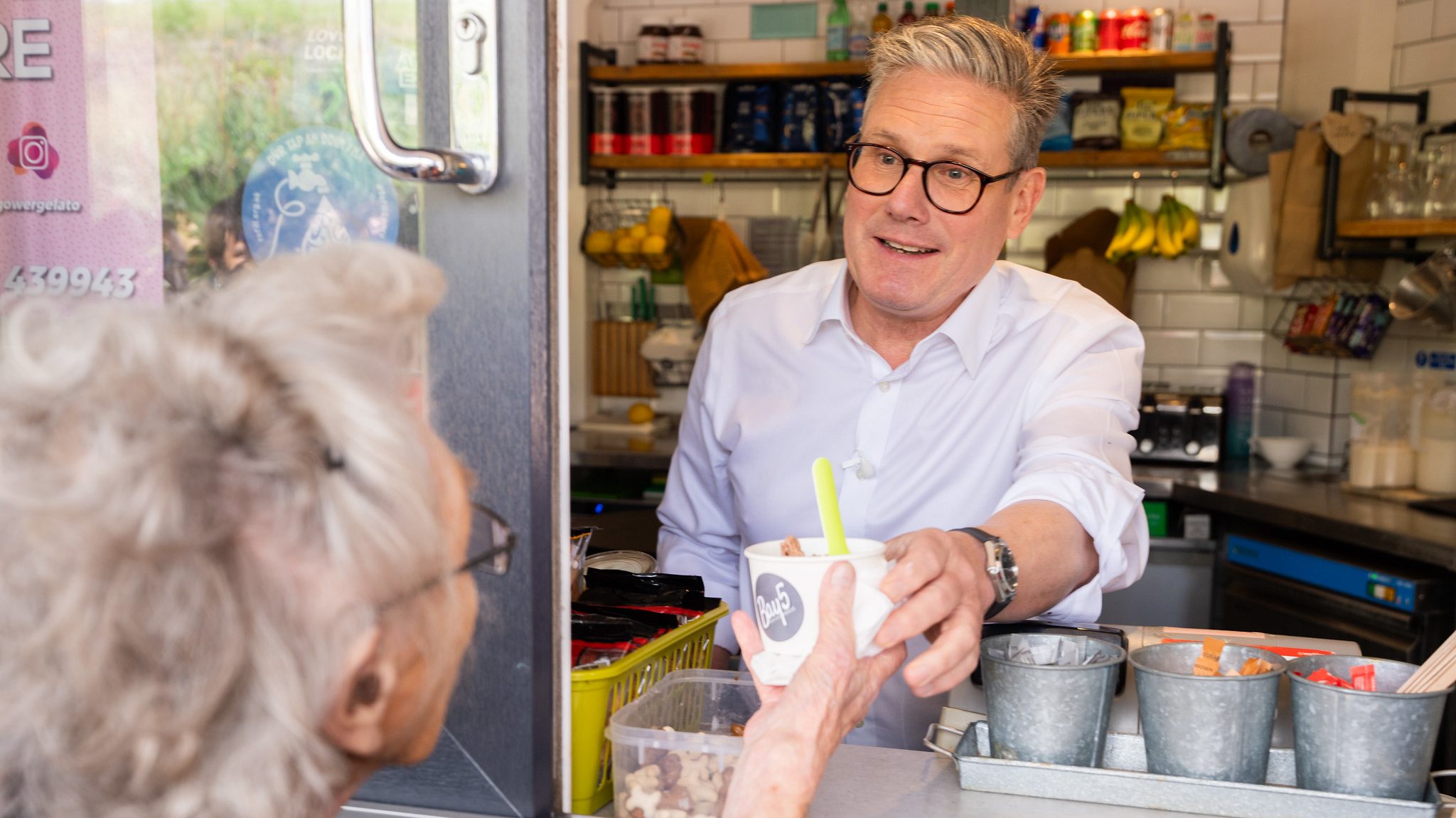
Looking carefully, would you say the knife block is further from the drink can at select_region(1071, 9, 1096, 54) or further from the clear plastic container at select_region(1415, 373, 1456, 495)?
the clear plastic container at select_region(1415, 373, 1456, 495)

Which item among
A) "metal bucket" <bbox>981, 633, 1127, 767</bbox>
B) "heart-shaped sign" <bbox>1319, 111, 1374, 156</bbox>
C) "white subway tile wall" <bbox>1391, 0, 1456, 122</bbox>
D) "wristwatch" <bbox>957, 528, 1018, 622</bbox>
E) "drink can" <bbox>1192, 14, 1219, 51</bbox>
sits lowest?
"metal bucket" <bbox>981, 633, 1127, 767</bbox>

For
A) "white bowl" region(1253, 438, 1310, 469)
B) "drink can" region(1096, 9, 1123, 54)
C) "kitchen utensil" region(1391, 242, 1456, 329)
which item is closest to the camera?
"kitchen utensil" region(1391, 242, 1456, 329)

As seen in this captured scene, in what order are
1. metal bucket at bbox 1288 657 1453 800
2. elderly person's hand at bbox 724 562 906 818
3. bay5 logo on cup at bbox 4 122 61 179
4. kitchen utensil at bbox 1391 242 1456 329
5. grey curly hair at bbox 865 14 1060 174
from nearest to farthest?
elderly person's hand at bbox 724 562 906 818, metal bucket at bbox 1288 657 1453 800, bay5 logo on cup at bbox 4 122 61 179, grey curly hair at bbox 865 14 1060 174, kitchen utensil at bbox 1391 242 1456 329

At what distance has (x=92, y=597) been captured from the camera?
645mm

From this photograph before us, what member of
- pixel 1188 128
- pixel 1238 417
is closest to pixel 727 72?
pixel 1188 128

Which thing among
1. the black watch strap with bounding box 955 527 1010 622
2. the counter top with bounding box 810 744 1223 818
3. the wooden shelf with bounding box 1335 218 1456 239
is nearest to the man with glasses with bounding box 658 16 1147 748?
the black watch strap with bounding box 955 527 1010 622

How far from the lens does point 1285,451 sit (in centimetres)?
436

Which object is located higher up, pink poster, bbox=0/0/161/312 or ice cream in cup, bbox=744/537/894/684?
pink poster, bbox=0/0/161/312

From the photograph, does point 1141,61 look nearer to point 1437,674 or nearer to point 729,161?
point 729,161

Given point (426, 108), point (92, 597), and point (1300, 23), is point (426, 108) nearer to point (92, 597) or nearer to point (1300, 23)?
point (92, 597)

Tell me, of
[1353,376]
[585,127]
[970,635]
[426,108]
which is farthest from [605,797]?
[585,127]

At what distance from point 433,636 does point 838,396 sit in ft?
4.66

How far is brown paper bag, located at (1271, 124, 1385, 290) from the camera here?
399 cm

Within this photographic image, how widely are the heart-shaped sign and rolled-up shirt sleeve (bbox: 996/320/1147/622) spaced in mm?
2330
